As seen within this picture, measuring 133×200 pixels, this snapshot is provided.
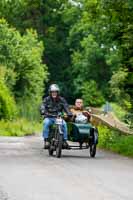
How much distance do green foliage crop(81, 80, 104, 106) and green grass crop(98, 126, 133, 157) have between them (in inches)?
A: 2097

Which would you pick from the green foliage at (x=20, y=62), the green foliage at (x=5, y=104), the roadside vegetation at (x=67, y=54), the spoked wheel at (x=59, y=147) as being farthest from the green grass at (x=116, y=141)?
the green foliage at (x=20, y=62)

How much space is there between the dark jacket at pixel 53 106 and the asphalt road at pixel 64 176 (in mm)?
1115

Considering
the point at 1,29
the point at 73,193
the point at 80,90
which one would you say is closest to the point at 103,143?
the point at 73,193

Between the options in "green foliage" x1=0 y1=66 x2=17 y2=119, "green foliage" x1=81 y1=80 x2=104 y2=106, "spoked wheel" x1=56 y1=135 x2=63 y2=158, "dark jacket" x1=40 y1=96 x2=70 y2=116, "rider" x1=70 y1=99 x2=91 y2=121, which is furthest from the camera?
"green foliage" x1=81 y1=80 x2=104 y2=106

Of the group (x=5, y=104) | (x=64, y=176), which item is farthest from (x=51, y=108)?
(x=5, y=104)

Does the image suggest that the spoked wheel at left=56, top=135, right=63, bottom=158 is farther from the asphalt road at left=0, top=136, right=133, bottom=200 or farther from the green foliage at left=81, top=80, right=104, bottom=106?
the green foliage at left=81, top=80, right=104, bottom=106

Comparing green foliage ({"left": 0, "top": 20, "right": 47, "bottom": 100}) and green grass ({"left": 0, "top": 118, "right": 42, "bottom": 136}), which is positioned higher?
green foliage ({"left": 0, "top": 20, "right": 47, "bottom": 100})

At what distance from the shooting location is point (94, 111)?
42875 millimetres

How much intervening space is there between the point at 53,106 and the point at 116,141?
4.25 meters

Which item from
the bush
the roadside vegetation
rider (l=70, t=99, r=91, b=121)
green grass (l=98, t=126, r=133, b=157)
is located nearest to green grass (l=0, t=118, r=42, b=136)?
the bush

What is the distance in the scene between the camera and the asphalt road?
11289mm

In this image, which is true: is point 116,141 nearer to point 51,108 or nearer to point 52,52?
point 51,108

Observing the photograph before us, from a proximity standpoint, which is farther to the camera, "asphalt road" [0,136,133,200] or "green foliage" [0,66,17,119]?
"green foliage" [0,66,17,119]

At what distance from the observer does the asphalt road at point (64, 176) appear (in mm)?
11289
